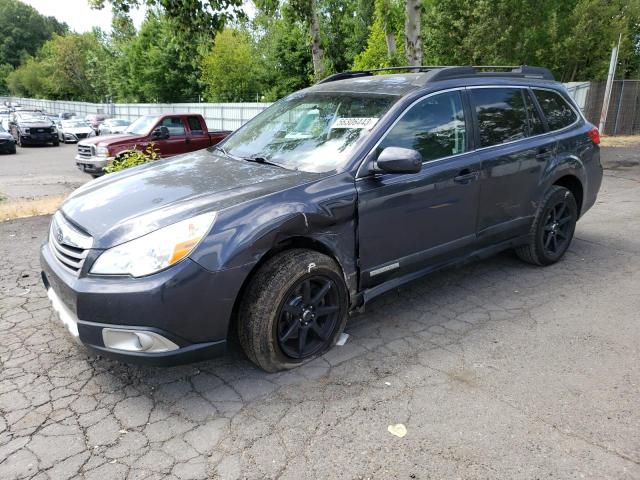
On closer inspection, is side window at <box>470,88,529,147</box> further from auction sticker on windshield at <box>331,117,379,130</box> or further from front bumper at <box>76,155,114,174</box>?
front bumper at <box>76,155,114,174</box>

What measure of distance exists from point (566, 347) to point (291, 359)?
192cm

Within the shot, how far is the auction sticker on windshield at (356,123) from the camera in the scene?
11.5ft

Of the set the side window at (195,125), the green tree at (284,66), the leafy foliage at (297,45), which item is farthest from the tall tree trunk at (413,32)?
the green tree at (284,66)

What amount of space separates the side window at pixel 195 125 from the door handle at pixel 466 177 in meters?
10.1

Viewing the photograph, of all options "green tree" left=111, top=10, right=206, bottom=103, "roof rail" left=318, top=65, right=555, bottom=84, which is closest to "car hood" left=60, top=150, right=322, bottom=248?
"roof rail" left=318, top=65, right=555, bottom=84

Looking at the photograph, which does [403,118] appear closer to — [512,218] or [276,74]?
[512,218]

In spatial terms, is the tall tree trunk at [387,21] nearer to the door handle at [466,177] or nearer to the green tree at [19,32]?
the door handle at [466,177]

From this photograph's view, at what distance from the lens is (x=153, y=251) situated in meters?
2.66

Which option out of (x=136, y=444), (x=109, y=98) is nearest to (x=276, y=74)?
(x=109, y=98)

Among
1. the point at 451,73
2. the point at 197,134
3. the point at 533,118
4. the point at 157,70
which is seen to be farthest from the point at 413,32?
the point at 157,70

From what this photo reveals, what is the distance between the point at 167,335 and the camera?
265cm

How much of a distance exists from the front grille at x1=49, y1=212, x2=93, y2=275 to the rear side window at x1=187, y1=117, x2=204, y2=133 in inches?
393

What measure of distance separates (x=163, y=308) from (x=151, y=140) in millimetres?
10258

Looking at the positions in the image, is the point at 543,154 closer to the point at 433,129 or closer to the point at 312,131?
the point at 433,129
